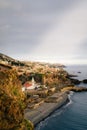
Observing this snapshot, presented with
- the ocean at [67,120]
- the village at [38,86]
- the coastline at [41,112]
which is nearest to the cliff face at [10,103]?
the ocean at [67,120]

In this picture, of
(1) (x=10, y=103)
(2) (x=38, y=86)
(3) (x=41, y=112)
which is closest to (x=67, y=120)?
(3) (x=41, y=112)

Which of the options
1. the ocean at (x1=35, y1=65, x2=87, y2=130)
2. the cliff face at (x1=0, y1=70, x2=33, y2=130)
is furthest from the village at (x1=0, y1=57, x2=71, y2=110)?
the cliff face at (x1=0, y1=70, x2=33, y2=130)

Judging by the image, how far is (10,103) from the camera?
42969 mm

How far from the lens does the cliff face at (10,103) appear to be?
42.3 meters

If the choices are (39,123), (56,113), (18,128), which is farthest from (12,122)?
(56,113)

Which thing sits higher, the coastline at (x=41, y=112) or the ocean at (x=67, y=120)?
the coastline at (x=41, y=112)

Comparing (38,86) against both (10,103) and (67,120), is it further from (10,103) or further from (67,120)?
(10,103)

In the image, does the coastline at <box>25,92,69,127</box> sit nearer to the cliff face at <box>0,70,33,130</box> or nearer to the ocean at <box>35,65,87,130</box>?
the ocean at <box>35,65,87,130</box>

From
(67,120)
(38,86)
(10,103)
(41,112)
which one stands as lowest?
(67,120)

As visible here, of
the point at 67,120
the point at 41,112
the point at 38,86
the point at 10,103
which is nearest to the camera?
the point at 10,103

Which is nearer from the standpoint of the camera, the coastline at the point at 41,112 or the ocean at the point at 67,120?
the ocean at the point at 67,120

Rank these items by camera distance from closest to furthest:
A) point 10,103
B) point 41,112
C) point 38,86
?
point 10,103, point 41,112, point 38,86

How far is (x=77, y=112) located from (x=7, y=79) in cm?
4399

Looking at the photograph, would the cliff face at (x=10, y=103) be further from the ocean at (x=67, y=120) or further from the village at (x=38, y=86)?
the village at (x=38, y=86)
